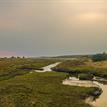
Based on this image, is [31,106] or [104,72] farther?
[104,72]

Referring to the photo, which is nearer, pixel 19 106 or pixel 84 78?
pixel 19 106

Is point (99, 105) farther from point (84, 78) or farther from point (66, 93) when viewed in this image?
point (84, 78)

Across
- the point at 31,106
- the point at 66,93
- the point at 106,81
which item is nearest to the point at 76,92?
the point at 66,93

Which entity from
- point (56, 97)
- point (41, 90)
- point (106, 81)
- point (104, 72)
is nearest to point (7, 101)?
point (56, 97)

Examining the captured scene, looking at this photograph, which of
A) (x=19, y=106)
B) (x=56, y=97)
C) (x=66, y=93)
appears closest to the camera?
(x=19, y=106)

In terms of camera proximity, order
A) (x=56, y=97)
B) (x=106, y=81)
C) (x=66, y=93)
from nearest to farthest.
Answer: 1. (x=56, y=97)
2. (x=66, y=93)
3. (x=106, y=81)

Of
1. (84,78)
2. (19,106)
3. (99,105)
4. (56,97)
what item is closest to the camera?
(19,106)

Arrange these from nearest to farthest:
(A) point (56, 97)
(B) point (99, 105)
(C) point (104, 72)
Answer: (B) point (99, 105) < (A) point (56, 97) < (C) point (104, 72)

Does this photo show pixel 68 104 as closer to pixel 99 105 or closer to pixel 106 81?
pixel 99 105

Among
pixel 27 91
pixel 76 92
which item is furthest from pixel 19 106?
pixel 76 92
